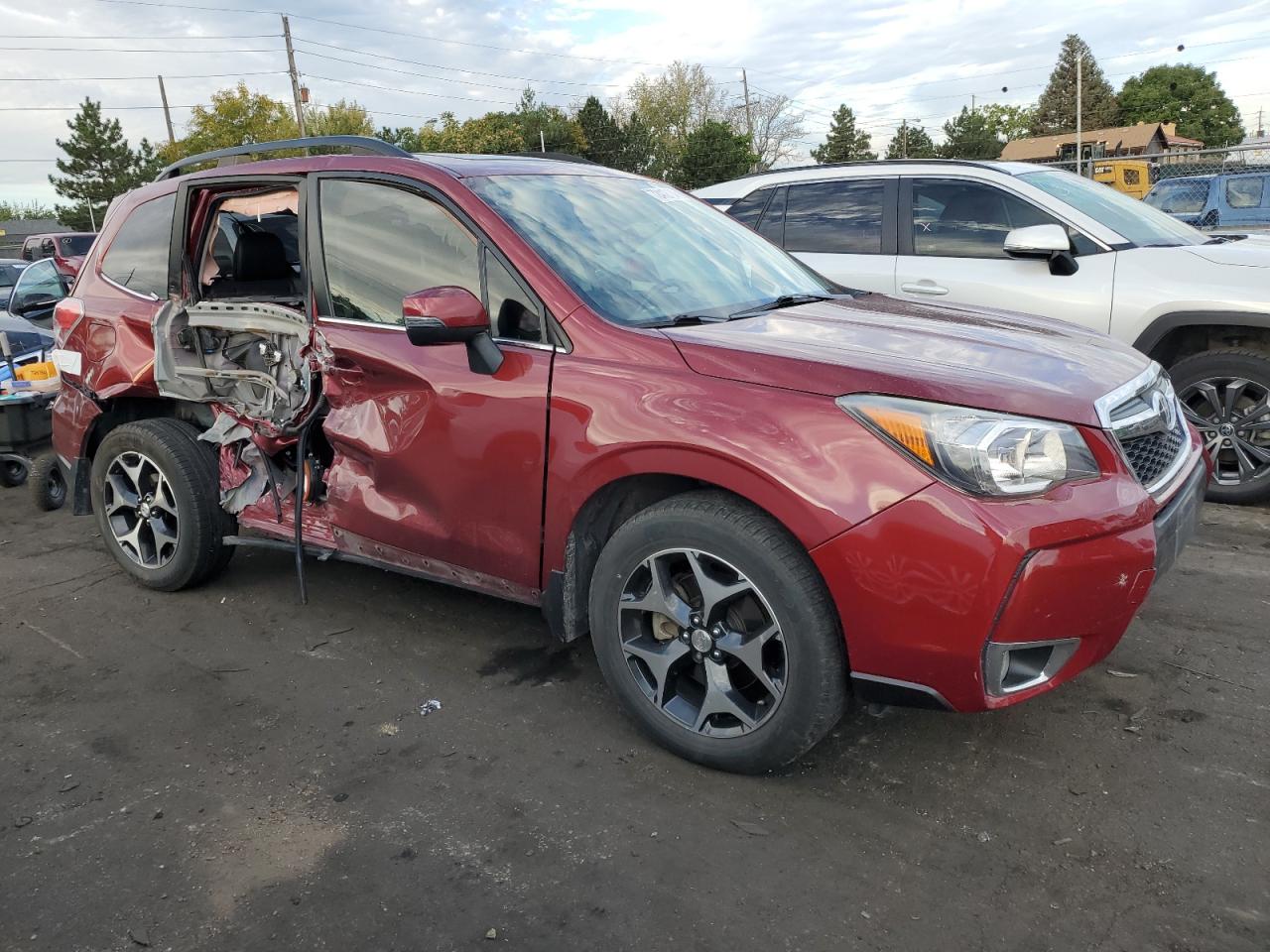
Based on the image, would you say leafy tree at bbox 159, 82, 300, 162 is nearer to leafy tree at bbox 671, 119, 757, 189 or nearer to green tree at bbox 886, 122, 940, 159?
leafy tree at bbox 671, 119, 757, 189

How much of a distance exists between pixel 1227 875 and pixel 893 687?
0.89 metres

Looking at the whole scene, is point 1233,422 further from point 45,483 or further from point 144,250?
point 45,483

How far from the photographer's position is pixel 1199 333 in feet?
17.1

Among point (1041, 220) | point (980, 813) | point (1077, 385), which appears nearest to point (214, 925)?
point (980, 813)

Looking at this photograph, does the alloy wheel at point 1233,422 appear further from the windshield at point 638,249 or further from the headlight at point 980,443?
the headlight at point 980,443

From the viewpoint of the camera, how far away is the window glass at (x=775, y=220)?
6.64 m

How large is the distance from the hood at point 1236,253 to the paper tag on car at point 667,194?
301 centimetres

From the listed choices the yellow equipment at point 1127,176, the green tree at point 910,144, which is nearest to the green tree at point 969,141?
the green tree at point 910,144

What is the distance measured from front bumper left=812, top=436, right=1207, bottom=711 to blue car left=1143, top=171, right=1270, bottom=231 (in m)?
14.4

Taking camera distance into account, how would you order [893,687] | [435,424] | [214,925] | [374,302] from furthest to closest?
1. [374,302]
2. [435,424]
3. [893,687]
4. [214,925]

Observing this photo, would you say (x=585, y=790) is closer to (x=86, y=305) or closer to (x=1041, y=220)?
(x=86, y=305)

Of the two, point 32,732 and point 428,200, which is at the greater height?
point 428,200

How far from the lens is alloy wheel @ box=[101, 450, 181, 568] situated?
14.1 feet

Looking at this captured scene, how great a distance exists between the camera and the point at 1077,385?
2.69 meters
